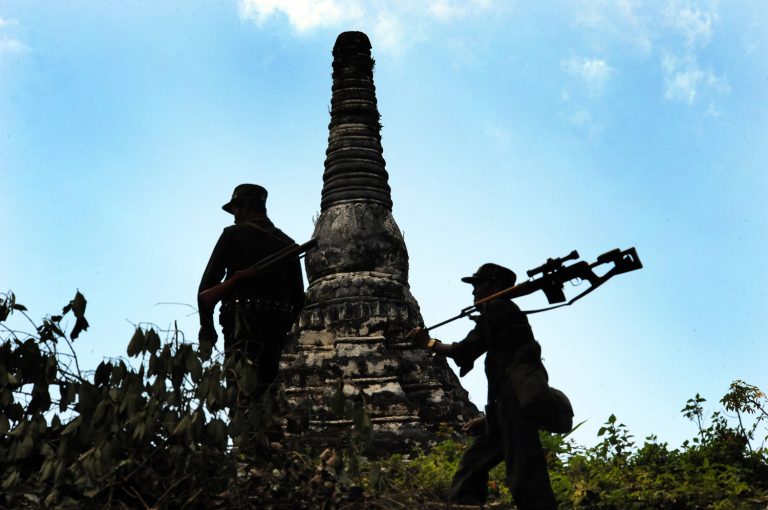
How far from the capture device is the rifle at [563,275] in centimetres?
636

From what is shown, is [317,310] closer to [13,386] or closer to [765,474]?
[765,474]

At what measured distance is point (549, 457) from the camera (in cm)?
888

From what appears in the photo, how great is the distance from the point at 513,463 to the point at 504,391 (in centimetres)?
47

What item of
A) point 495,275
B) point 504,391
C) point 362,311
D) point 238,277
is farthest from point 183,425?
point 362,311

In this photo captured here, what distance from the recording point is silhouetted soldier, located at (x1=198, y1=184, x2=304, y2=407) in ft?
23.9

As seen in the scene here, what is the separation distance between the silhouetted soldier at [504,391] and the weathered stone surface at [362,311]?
12.9ft

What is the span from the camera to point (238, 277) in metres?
7.18

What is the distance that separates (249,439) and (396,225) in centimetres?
703

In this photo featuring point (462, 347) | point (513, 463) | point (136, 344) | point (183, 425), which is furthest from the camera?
point (462, 347)

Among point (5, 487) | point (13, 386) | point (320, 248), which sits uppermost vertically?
point (320, 248)

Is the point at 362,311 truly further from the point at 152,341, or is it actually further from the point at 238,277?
the point at 152,341

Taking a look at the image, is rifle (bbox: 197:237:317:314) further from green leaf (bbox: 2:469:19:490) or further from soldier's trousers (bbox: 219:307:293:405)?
green leaf (bbox: 2:469:19:490)

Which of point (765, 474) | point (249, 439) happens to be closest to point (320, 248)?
point (765, 474)

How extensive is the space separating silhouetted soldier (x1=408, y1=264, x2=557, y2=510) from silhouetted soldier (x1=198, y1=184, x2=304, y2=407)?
1.33 m
